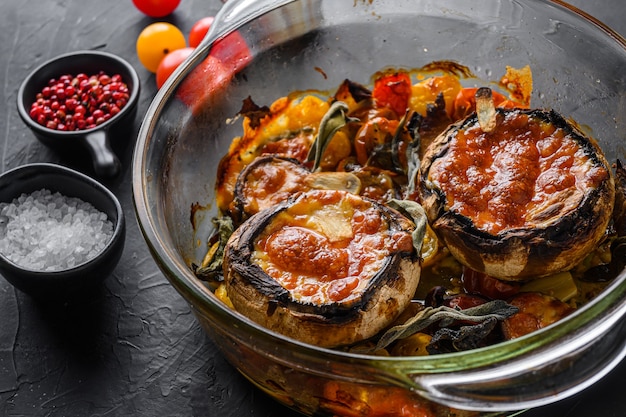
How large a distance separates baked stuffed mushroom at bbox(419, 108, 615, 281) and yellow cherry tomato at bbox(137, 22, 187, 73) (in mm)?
1382

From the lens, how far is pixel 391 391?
172cm

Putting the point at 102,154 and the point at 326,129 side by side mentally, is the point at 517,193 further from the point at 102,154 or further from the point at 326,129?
the point at 102,154

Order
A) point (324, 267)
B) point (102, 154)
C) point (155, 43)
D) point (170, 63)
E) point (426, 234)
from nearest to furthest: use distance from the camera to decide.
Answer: point (324, 267), point (426, 234), point (102, 154), point (170, 63), point (155, 43)

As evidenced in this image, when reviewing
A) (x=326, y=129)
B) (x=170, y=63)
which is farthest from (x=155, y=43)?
(x=326, y=129)

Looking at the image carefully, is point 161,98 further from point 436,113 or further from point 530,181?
point 530,181

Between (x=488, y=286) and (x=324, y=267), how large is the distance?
436 millimetres

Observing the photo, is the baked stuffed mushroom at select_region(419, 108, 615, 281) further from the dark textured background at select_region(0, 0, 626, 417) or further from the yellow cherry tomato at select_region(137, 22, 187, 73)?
the yellow cherry tomato at select_region(137, 22, 187, 73)

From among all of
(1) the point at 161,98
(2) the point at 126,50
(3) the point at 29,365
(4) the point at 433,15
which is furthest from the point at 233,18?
(3) the point at 29,365

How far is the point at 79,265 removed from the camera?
7.64ft

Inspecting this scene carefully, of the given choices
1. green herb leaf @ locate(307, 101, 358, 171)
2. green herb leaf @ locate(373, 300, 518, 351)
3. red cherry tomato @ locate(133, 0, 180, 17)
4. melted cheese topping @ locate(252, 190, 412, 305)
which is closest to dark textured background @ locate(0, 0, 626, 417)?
green herb leaf @ locate(373, 300, 518, 351)

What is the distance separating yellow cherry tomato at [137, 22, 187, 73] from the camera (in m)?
3.11

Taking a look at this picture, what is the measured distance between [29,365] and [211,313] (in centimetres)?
87

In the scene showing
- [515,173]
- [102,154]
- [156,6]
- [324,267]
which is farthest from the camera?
[156,6]

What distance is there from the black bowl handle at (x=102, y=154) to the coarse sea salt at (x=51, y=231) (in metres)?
0.17
